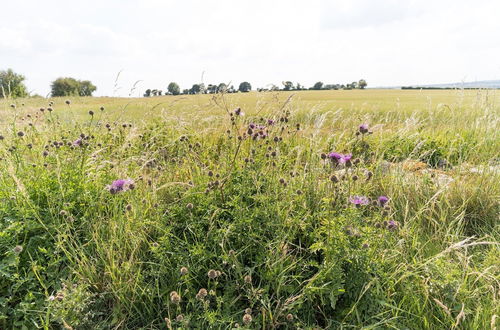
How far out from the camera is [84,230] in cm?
203

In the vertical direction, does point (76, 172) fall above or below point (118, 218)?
above

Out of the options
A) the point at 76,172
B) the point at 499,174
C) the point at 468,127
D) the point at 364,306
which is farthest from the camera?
the point at 468,127

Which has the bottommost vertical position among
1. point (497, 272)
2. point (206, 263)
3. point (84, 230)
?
point (497, 272)

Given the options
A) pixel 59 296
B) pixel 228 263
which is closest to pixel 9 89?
pixel 59 296

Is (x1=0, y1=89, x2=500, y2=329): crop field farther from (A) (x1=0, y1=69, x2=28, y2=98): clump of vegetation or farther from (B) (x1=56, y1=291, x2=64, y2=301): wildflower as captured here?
(A) (x1=0, y1=69, x2=28, y2=98): clump of vegetation

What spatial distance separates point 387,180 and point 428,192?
398 millimetres

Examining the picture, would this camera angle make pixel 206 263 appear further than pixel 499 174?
No

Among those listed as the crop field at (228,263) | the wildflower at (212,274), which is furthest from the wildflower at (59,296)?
the wildflower at (212,274)

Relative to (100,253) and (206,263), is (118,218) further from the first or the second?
(206,263)

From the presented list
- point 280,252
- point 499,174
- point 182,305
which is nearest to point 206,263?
point 182,305

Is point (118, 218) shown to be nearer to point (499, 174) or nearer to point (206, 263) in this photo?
point (206, 263)

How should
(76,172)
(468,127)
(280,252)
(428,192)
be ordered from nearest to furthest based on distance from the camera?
1. (280,252)
2. (76,172)
3. (428,192)
4. (468,127)

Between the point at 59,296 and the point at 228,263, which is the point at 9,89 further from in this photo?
the point at 228,263

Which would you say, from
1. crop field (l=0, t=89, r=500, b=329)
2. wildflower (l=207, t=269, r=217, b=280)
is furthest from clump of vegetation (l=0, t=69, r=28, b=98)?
wildflower (l=207, t=269, r=217, b=280)
